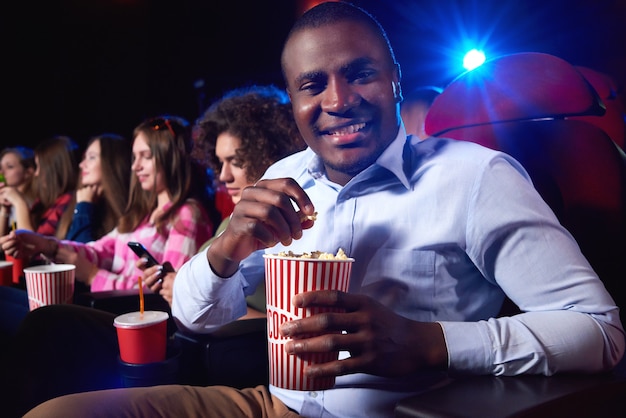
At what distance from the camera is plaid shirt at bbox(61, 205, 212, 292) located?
87.0 inches

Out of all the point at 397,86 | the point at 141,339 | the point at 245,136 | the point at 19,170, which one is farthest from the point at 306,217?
the point at 19,170

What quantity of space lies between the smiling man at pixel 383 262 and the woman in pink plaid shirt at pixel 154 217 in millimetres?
1058

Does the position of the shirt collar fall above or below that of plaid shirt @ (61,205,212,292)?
above

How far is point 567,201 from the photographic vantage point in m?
1.17

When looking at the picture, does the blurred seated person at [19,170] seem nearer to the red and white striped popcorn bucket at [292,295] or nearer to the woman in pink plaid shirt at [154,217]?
the woman in pink plaid shirt at [154,217]

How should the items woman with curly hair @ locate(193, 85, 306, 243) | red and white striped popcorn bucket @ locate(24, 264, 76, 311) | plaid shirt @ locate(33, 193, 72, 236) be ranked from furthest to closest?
1. plaid shirt @ locate(33, 193, 72, 236)
2. woman with curly hair @ locate(193, 85, 306, 243)
3. red and white striped popcorn bucket @ locate(24, 264, 76, 311)

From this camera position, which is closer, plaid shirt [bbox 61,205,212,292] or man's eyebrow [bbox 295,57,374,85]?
man's eyebrow [bbox 295,57,374,85]

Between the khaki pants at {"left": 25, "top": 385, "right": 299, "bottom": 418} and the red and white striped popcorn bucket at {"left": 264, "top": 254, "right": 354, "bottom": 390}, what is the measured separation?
12.9 inches

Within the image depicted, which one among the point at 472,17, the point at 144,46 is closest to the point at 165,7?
the point at 144,46

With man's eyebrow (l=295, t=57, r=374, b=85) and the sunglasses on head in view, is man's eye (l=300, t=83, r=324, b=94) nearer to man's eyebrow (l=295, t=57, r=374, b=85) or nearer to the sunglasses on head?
man's eyebrow (l=295, t=57, r=374, b=85)

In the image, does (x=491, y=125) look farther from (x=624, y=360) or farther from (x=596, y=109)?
(x=624, y=360)

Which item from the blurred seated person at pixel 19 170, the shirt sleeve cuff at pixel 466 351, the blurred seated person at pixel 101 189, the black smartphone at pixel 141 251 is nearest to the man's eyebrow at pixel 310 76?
the shirt sleeve cuff at pixel 466 351

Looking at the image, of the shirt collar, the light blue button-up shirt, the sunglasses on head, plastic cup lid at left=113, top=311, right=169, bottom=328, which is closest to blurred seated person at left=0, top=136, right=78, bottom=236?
the sunglasses on head

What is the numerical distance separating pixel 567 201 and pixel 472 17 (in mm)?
1866
